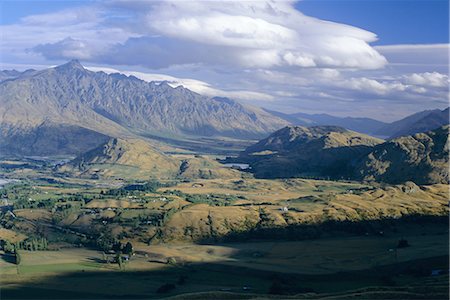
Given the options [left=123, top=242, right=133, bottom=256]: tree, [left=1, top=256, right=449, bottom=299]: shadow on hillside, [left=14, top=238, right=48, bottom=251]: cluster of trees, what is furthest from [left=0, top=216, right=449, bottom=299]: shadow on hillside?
[left=14, top=238, right=48, bottom=251]: cluster of trees

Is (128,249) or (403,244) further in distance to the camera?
(128,249)

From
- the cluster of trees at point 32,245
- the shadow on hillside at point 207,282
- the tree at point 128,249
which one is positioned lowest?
the shadow on hillside at point 207,282

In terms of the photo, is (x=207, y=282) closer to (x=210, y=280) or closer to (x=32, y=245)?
(x=210, y=280)

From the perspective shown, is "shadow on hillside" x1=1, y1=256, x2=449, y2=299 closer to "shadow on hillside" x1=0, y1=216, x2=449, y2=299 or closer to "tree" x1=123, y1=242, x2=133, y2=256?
"shadow on hillside" x1=0, y1=216, x2=449, y2=299

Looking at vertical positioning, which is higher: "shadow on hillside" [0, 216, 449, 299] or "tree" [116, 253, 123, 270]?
"tree" [116, 253, 123, 270]

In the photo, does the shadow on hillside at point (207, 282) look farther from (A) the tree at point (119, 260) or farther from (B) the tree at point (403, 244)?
(B) the tree at point (403, 244)

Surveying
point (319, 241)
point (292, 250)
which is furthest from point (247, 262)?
point (319, 241)

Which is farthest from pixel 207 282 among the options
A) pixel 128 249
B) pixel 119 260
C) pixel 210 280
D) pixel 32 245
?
pixel 32 245

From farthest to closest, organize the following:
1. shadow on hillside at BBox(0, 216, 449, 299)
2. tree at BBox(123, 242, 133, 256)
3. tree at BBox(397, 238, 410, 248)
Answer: tree at BBox(123, 242, 133, 256), tree at BBox(397, 238, 410, 248), shadow on hillside at BBox(0, 216, 449, 299)

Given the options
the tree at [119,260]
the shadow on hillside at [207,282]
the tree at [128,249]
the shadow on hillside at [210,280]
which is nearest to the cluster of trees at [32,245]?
the tree at [128,249]

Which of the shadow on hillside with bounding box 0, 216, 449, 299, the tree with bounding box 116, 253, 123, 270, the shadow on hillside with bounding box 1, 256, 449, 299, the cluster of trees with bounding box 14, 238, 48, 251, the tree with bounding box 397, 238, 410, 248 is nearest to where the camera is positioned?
the shadow on hillside with bounding box 1, 256, 449, 299

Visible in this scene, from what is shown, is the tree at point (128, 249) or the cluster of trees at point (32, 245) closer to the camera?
the tree at point (128, 249)

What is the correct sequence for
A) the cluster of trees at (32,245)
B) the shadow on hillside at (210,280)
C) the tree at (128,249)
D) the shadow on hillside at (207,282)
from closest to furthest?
the shadow on hillside at (207,282)
the shadow on hillside at (210,280)
the tree at (128,249)
the cluster of trees at (32,245)
